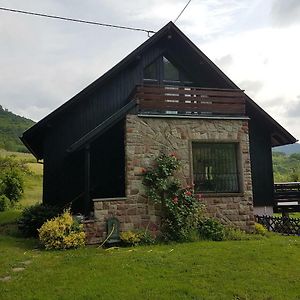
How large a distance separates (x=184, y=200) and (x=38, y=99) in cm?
1401

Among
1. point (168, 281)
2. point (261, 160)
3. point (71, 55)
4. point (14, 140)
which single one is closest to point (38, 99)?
point (71, 55)

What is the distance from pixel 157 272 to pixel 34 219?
6.36 meters

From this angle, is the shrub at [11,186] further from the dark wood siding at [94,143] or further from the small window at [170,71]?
the small window at [170,71]

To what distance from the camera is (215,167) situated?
12484 mm

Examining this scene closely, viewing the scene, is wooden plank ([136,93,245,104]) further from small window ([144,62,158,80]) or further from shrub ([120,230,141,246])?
shrub ([120,230,141,246])

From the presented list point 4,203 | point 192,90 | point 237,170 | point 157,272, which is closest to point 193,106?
point 192,90

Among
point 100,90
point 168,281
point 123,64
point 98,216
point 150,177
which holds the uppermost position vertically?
point 123,64

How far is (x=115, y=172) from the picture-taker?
13.9 meters

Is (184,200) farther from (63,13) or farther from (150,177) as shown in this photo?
(63,13)

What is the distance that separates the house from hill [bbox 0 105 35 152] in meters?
26.8

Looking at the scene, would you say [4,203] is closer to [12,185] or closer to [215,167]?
[12,185]

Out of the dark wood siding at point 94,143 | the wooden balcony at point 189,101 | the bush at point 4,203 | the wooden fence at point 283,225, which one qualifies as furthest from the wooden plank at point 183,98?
the bush at point 4,203

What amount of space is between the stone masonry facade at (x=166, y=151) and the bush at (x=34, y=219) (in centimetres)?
254

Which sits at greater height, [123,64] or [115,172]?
[123,64]
